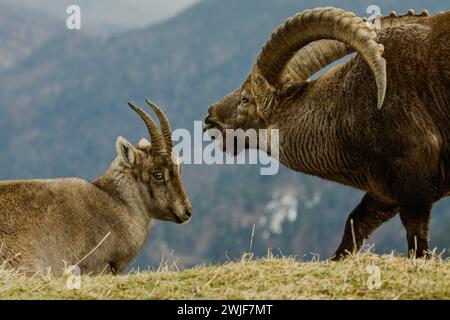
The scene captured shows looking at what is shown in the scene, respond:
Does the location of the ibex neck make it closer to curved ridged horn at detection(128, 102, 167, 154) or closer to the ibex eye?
the ibex eye


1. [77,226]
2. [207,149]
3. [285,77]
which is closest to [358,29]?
[285,77]

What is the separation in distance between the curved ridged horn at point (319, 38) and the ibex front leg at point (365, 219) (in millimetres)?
2564

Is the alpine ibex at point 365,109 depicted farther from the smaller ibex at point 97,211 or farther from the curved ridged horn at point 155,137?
the smaller ibex at point 97,211

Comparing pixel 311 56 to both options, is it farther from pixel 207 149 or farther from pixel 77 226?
pixel 77 226

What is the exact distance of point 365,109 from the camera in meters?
11.5

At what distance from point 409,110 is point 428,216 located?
1518 millimetres

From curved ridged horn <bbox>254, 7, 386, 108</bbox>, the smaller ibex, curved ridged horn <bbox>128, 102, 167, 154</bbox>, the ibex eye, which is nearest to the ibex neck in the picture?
the smaller ibex

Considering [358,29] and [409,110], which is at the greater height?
[358,29]

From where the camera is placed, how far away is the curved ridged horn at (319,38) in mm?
10922

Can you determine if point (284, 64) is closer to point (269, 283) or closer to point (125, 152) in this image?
point (125, 152)

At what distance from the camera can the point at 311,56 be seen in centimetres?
1380

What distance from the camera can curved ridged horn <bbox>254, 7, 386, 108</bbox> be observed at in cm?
1092

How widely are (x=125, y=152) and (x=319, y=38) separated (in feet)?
16.1

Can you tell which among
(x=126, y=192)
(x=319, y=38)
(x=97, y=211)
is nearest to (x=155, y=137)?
(x=126, y=192)
